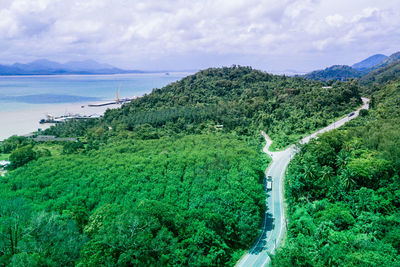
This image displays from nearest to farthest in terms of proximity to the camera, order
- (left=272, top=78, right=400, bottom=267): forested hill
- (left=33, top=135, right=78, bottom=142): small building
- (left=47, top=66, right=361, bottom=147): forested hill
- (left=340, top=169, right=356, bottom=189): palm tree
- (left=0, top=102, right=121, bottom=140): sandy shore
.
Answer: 1. (left=272, top=78, right=400, bottom=267): forested hill
2. (left=340, top=169, right=356, bottom=189): palm tree
3. (left=47, top=66, right=361, bottom=147): forested hill
4. (left=33, top=135, right=78, bottom=142): small building
5. (left=0, top=102, right=121, bottom=140): sandy shore

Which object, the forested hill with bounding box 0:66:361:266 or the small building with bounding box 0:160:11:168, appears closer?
the forested hill with bounding box 0:66:361:266

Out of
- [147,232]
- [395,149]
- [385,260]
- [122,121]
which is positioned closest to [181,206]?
[147,232]

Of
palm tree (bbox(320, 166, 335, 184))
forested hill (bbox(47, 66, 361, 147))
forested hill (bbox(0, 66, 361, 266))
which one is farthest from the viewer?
forested hill (bbox(47, 66, 361, 147))

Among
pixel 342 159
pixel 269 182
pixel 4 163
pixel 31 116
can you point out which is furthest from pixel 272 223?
pixel 31 116

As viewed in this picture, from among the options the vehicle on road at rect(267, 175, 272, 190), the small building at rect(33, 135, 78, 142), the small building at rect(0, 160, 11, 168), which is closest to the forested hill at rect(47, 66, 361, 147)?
the small building at rect(33, 135, 78, 142)

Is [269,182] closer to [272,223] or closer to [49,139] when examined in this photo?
[272,223]

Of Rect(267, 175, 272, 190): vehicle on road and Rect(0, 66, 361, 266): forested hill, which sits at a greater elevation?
Answer: Rect(0, 66, 361, 266): forested hill

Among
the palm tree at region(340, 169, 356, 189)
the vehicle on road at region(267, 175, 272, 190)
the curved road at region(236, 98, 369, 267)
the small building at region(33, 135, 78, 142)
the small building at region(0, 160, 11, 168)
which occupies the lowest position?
the curved road at region(236, 98, 369, 267)

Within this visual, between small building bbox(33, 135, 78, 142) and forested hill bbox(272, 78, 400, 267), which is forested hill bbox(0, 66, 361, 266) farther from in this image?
forested hill bbox(272, 78, 400, 267)

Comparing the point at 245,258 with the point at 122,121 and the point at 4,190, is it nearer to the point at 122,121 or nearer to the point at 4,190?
the point at 4,190
